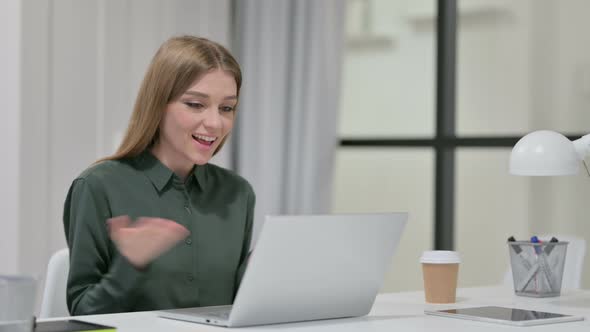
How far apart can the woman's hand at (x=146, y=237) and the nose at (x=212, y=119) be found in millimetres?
371

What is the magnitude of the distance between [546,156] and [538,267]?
406 mm

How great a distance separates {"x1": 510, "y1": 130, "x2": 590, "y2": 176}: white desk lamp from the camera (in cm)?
206

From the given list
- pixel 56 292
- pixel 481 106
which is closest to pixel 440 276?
pixel 56 292

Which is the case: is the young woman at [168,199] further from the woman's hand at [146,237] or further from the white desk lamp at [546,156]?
the white desk lamp at [546,156]

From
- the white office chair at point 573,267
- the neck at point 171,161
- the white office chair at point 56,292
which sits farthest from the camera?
the white office chair at point 573,267

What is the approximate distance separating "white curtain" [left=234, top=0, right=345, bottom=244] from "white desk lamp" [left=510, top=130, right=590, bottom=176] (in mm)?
2098

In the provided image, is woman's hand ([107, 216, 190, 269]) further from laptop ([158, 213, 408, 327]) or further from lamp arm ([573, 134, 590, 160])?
lamp arm ([573, 134, 590, 160])

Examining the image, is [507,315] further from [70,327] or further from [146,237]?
[70,327]

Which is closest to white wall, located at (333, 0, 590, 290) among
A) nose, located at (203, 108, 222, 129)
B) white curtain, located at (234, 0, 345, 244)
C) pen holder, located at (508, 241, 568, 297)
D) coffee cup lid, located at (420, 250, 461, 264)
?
white curtain, located at (234, 0, 345, 244)

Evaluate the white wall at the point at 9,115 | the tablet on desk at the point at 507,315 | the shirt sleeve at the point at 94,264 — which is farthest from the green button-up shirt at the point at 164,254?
the white wall at the point at 9,115

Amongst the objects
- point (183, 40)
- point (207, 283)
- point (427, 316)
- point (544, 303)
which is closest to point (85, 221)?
point (207, 283)

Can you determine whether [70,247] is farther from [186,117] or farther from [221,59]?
[221,59]

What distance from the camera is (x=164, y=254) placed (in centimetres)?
219

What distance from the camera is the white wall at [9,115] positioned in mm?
3477
